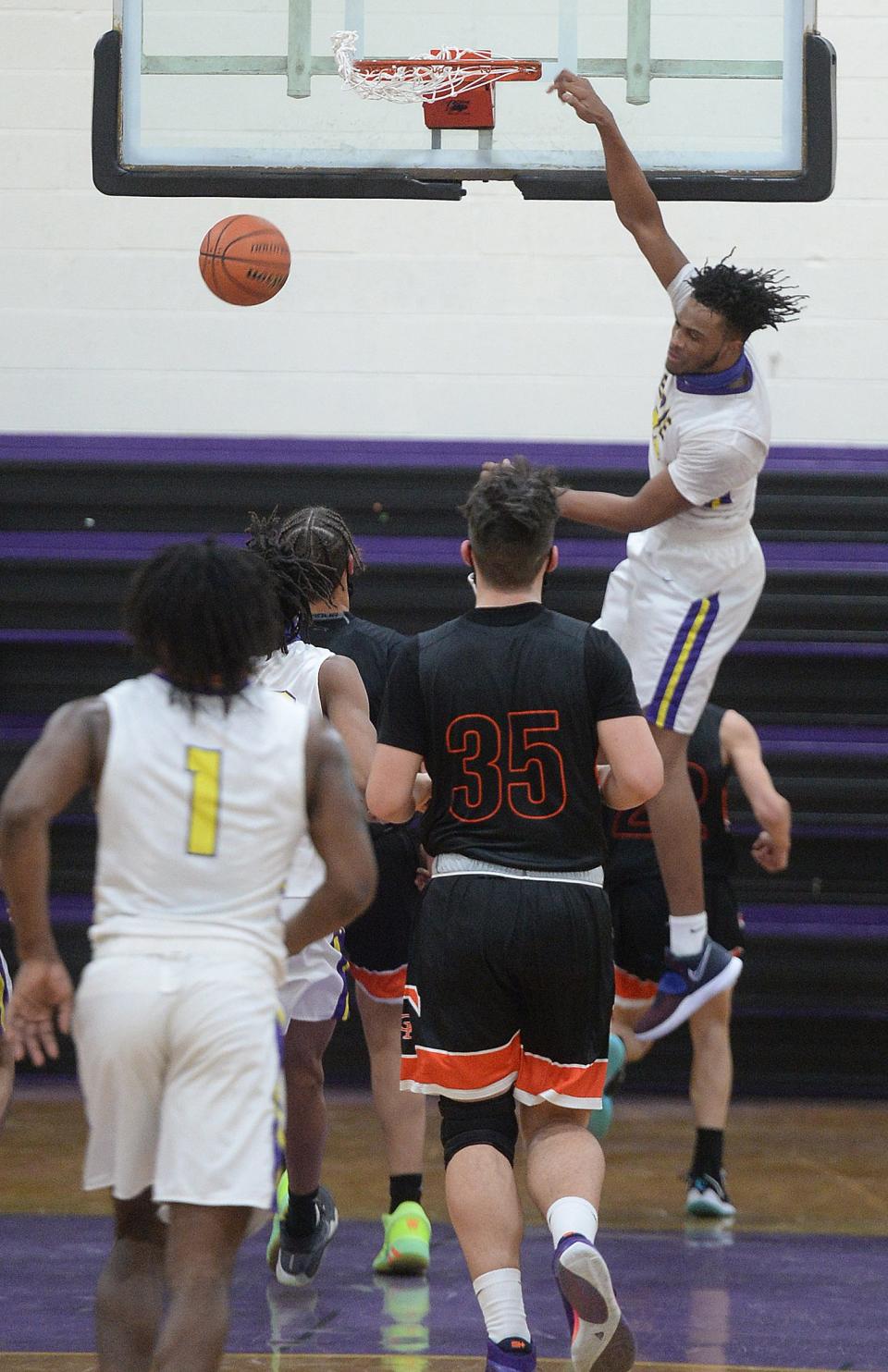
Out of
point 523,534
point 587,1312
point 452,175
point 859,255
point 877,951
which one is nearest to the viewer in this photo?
point 587,1312

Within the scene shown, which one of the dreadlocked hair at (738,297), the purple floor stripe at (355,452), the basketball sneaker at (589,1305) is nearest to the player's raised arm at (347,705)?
the basketball sneaker at (589,1305)

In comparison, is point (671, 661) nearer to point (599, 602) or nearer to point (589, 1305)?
point (599, 602)

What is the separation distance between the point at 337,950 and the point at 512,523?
1305 mm

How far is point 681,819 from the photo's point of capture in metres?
5.32

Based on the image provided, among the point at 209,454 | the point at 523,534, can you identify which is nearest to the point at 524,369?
the point at 209,454

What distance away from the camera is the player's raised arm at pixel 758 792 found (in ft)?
17.4

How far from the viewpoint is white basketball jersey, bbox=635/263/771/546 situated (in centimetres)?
525

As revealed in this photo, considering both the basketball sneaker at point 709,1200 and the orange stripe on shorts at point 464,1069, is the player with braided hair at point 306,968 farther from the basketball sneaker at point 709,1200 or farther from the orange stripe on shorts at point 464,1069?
the basketball sneaker at point 709,1200

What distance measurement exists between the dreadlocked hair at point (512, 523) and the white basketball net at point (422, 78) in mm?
2035

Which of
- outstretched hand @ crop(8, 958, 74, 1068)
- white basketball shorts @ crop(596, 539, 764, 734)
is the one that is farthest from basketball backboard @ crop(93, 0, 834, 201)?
outstretched hand @ crop(8, 958, 74, 1068)

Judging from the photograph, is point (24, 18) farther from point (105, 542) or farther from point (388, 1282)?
point (388, 1282)

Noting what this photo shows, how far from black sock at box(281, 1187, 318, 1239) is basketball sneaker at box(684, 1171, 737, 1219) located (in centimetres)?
138

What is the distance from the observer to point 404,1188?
461 centimetres

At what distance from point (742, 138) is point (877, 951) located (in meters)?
3.22
